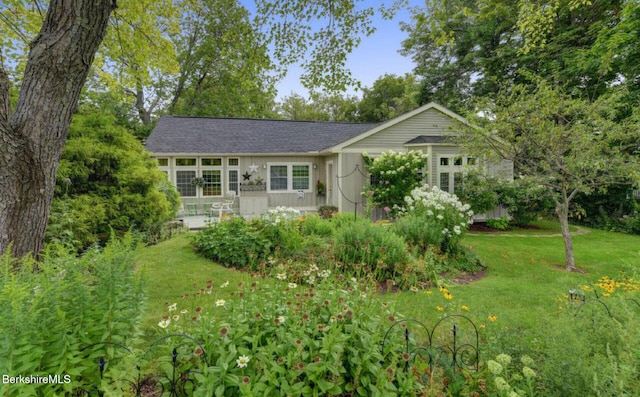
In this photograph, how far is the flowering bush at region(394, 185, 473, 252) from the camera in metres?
6.27

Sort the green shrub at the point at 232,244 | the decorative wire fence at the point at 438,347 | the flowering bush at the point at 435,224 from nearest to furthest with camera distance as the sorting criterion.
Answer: the decorative wire fence at the point at 438,347
the green shrub at the point at 232,244
the flowering bush at the point at 435,224

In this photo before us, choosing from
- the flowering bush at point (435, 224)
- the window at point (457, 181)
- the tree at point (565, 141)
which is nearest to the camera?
the tree at point (565, 141)

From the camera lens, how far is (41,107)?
2854mm

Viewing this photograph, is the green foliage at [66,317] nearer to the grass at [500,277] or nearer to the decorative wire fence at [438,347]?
the grass at [500,277]

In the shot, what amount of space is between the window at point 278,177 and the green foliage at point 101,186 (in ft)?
21.0

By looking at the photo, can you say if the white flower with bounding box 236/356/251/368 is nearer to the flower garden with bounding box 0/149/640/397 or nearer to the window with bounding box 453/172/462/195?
the flower garden with bounding box 0/149/640/397

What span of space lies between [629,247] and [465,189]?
4.46 m

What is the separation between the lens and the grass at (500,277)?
3766 mm

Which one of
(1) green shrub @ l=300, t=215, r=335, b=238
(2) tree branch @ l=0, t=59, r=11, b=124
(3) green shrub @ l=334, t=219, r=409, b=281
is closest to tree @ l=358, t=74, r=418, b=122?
(1) green shrub @ l=300, t=215, r=335, b=238

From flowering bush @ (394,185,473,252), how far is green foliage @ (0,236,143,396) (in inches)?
197

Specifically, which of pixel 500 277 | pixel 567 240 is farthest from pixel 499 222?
pixel 500 277

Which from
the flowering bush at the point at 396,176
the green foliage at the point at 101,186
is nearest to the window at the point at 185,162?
the green foliage at the point at 101,186

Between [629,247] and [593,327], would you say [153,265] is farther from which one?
[629,247]

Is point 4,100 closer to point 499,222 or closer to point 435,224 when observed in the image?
point 435,224
